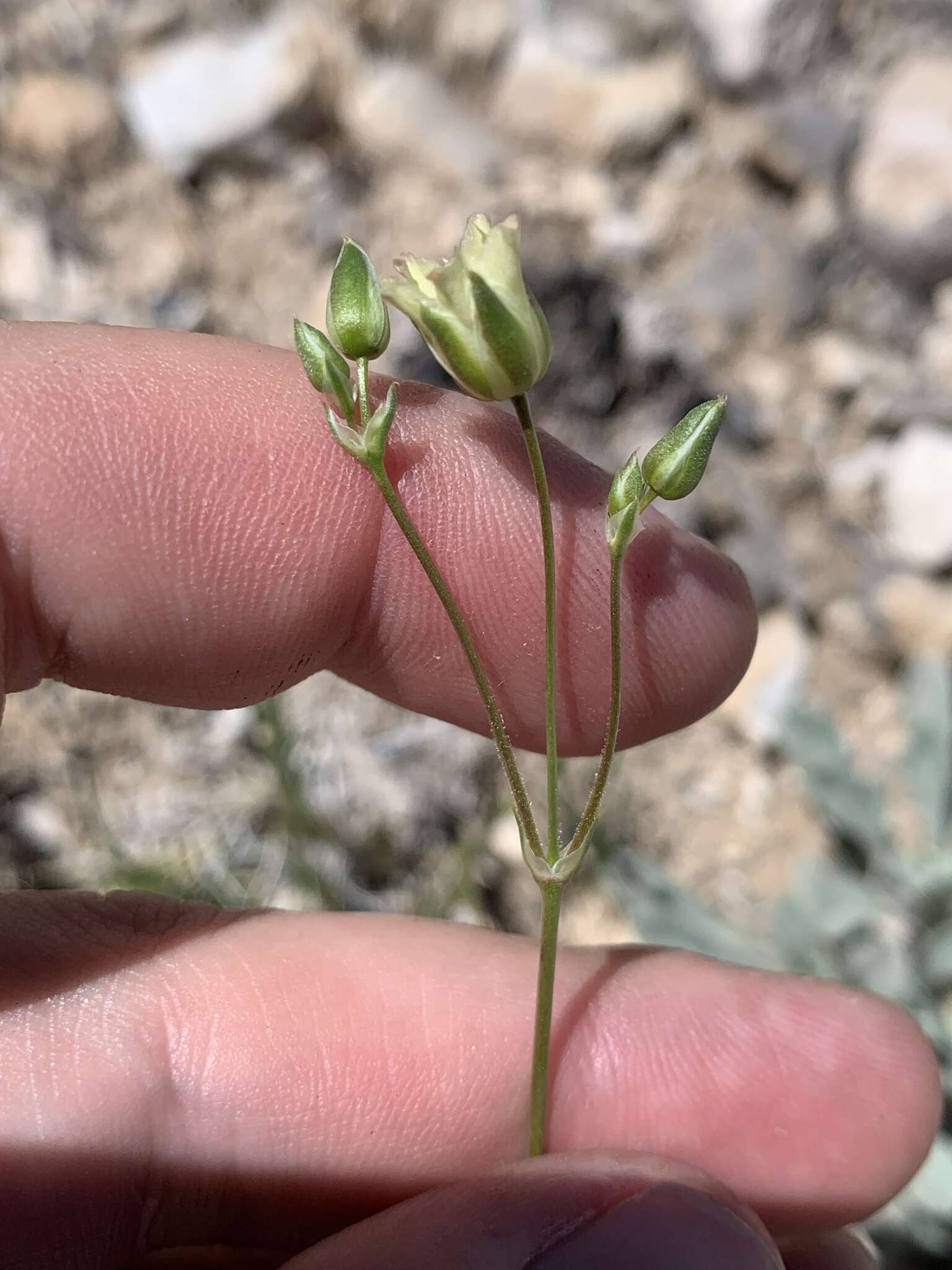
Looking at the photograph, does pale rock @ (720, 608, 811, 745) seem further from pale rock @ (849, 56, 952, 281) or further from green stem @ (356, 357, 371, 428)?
green stem @ (356, 357, 371, 428)

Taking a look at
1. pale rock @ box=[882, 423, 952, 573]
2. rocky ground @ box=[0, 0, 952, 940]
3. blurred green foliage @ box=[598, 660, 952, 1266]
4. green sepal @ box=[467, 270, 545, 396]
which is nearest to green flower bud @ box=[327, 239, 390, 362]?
green sepal @ box=[467, 270, 545, 396]

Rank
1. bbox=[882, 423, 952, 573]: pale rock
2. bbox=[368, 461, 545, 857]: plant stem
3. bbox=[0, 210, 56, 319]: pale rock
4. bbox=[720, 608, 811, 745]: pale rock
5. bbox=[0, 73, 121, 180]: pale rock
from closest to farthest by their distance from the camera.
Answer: bbox=[368, 461, 545, 857]: plant stem
bbox=[720, 608, 811, 745]: pale rock
bbox=[882, 423, 952, 573]: pale rock
bbox=[0, 210, 56, 319]: pale rock
bbox=[0, 73, 121, 180]: pale rock

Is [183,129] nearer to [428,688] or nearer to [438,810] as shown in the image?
[438,810]

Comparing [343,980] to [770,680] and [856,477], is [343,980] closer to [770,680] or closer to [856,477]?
[770,680]

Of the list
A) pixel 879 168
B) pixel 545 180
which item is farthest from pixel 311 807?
pixel 879 168

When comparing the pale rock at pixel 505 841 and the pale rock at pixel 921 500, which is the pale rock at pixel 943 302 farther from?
the pale rock at pixel 505 841

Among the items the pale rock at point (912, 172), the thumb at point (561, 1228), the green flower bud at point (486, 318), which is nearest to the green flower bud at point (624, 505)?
the green flower bud at point (486, 318)

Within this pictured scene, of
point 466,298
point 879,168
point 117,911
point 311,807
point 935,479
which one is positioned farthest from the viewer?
point 879,168
